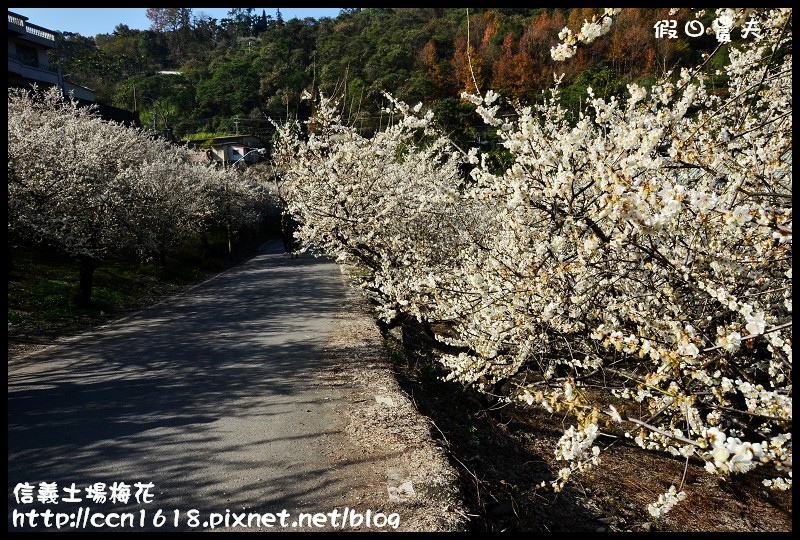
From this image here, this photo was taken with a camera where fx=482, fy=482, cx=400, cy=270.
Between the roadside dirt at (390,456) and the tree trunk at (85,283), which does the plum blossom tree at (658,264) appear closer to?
the roadside dirt at (390,456)

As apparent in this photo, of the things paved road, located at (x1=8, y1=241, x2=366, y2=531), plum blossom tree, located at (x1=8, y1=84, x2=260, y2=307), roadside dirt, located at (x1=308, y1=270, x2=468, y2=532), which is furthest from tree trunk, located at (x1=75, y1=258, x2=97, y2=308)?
roadside dirt, located at (x1=308, y1=270, x2=468, y2=532)

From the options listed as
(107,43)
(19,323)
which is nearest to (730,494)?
(19,323)

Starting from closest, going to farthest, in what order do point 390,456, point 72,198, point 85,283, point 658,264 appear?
point 658,264, point 390,456, point 72,198, point 85,283

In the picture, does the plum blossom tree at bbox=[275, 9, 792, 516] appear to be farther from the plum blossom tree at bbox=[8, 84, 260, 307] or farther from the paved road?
the plum blossom tree at bbox=[8, 84, 260, 307]

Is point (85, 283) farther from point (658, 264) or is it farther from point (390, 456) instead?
point (658, 264)

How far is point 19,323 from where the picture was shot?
33.1 feet

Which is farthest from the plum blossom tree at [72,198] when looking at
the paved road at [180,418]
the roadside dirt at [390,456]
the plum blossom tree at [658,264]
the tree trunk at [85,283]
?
the plum blossom tree at [658,264]

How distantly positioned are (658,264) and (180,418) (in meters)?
5.67

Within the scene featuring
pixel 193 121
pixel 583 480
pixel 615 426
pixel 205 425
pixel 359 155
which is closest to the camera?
pixel 205 425

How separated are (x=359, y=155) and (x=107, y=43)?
10240 centimetres

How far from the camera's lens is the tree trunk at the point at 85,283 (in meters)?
11.8

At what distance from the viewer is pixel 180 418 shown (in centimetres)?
605

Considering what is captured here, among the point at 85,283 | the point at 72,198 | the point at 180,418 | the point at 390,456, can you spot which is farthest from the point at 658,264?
the point at 85,283

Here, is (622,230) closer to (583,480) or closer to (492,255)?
(492,255)
